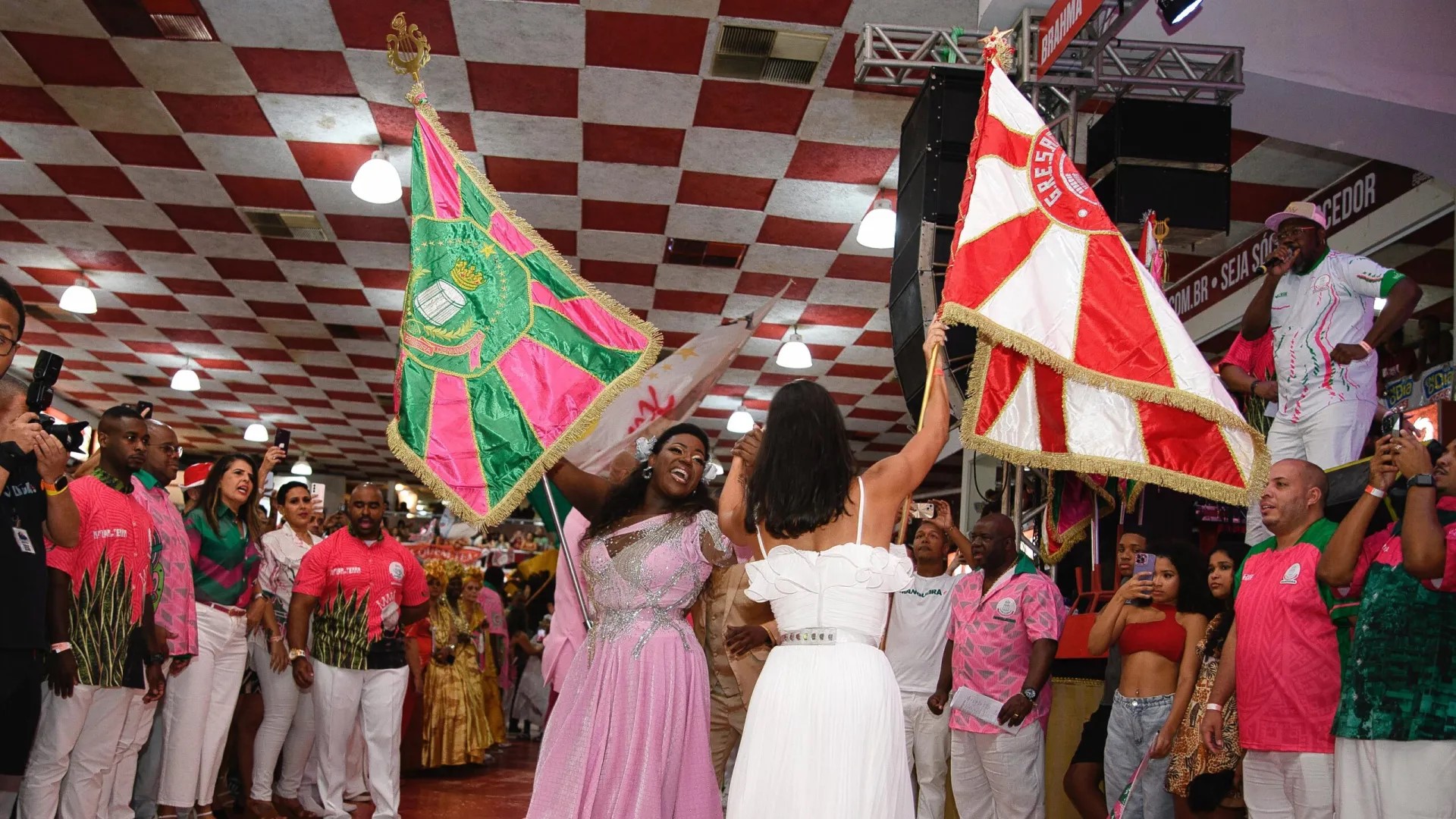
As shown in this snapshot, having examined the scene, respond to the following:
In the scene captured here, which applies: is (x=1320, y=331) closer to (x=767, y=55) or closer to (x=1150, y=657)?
(x=1150, y=657)

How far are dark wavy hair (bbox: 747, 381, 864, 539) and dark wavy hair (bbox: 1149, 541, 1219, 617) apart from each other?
2.69 m

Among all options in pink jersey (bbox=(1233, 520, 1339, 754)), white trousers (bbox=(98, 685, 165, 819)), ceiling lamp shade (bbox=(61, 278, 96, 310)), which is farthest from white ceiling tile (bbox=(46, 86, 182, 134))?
pink jersey (bbox=(1233, 520, 1339, 754))

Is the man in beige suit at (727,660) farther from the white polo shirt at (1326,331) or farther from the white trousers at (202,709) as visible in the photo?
the white polo shirt at (1326,331)

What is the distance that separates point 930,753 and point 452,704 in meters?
4.00

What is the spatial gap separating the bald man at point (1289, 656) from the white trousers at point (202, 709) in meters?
4.42

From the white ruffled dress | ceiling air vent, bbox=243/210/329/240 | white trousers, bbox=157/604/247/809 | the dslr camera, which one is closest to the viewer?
the white ruffled dress

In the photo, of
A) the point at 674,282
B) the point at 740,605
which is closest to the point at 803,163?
the point at 674,282

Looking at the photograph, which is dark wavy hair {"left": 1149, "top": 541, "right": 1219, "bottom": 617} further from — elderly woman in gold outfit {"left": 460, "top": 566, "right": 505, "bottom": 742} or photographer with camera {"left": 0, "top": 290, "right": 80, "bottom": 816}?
elderly woman in gold outfit {"left": 460, "top": 566, "right": 505, "bottom": 742}

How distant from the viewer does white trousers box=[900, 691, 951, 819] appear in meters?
6.29

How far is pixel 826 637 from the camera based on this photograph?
3.01m

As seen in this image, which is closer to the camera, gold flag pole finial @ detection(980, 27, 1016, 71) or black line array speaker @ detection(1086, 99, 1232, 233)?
gold flag pole finial @ detection(980, 27, 1016, 71)

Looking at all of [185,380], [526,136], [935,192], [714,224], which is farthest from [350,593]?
[185,380]

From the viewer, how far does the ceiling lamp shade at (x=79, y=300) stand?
10.5m

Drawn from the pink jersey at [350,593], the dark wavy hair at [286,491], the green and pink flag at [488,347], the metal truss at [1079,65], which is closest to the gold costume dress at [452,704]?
the dark wavy hair at [286,491]
